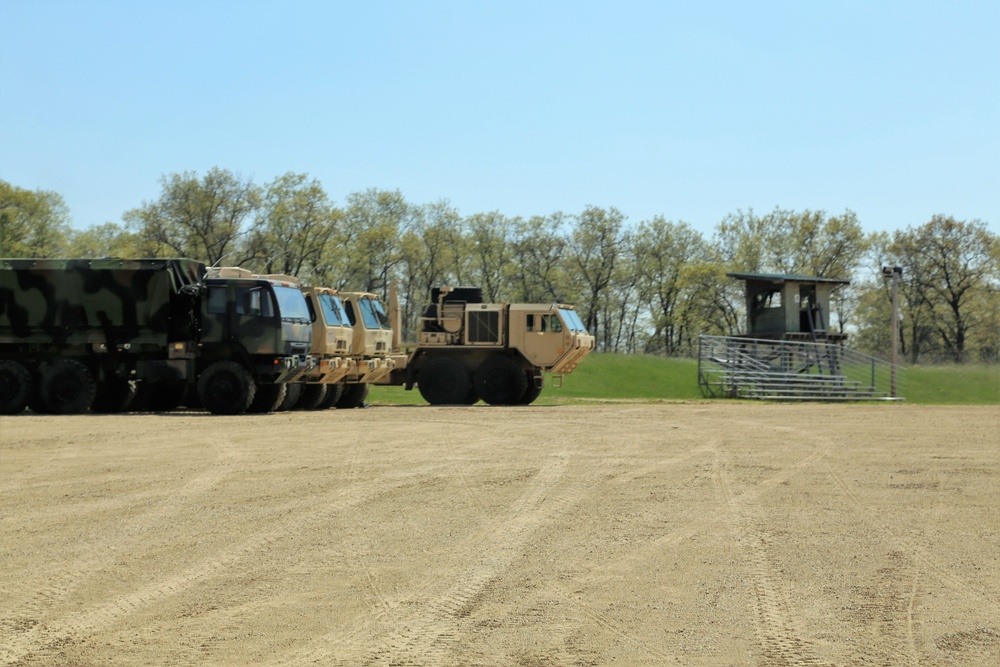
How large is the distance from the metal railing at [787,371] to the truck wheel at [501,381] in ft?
38.6

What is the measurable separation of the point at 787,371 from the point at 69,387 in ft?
88.8

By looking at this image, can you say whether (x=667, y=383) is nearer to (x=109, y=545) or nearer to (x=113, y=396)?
(x=113, y=396)

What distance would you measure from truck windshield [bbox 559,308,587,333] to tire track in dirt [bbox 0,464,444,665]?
75.8 feet

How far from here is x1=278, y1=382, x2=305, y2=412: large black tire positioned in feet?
98.4

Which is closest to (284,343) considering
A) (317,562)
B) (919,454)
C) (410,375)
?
(410,375)

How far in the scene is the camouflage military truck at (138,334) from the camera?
91.0 ft

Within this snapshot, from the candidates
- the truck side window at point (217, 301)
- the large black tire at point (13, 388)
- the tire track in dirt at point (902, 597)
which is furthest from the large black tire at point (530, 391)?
the tire track in dirt at point (902, 597)

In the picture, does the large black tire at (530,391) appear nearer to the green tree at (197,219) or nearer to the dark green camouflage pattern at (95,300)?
the dark green camouflage pattern at (95,300)

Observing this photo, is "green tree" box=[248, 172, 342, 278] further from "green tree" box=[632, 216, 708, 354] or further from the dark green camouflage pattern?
the dark green camouflage pattern

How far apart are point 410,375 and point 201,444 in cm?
1634

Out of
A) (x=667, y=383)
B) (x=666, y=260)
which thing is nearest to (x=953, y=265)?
(x=666, y=260)

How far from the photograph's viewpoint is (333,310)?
3116cm

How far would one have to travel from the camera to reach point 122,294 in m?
28.9

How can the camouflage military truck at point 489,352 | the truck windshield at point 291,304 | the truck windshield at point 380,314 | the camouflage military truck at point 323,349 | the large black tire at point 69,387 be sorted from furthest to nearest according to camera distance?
the camouflage military truck at point 489,352 → the truck windshield at point 380,314 → the camouflage military truck at point 323,349 → the large black tire at point 69,387 → the truck windshield at point 291,304
